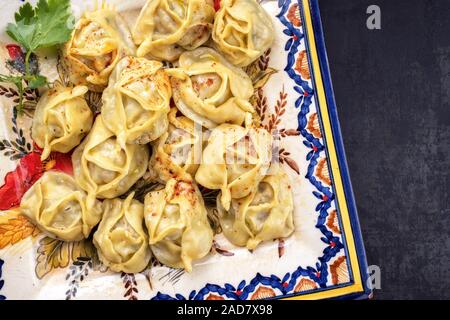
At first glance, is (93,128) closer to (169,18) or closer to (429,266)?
(169,18)

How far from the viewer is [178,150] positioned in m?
1.91

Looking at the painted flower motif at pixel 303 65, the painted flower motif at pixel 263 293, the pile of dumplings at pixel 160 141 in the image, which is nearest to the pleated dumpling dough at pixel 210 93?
the pile of dumplings at pixel 160 141

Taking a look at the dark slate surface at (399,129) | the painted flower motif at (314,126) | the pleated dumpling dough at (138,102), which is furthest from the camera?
the dark slate surface at (399,129)

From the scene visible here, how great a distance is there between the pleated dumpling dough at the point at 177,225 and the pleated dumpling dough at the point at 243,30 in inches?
21.3

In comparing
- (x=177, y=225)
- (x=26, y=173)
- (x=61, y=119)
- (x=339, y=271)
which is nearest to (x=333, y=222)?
(x=339, y=271)

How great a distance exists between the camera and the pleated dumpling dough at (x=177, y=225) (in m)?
1.85

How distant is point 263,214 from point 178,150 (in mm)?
401

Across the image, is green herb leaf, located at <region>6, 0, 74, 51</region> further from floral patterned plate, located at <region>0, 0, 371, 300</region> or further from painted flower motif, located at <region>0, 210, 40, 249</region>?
painted flower motif, located at <region>0, 210, 40, 249</region>

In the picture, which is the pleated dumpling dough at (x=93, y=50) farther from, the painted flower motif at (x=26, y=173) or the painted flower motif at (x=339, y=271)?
the painted flower motif at (x=339, y=271)

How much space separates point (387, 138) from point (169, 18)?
1.09 metres

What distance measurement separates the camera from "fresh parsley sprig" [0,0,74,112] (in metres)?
1.88

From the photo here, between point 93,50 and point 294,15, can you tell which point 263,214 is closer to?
point 294,15

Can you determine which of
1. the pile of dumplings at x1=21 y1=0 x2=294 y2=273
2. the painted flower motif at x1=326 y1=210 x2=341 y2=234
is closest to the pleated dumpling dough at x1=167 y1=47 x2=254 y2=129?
the pile of dumplings at x1=21 y1=0 x2=294 y2=273
